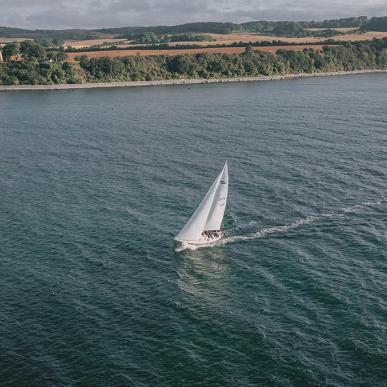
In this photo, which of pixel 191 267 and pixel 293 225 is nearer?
pixel 191 267

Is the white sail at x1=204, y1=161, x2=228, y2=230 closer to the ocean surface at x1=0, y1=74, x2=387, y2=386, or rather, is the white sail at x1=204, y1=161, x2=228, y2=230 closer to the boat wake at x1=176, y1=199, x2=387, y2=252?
the boat wake at x1=176, y1=199, x2=387, y2=252

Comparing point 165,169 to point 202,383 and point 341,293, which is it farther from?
point 202,383

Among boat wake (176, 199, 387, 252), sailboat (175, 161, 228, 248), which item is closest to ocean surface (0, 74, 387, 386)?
boat wake (176, 199, 387, 252)

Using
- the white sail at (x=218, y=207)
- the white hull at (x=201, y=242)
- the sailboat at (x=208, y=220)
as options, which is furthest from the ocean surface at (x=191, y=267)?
the white sail at (x=218, y=207)

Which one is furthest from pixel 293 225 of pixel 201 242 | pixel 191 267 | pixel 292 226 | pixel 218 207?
pixel 191 267

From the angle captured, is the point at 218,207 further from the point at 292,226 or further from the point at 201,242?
the point at 292,226

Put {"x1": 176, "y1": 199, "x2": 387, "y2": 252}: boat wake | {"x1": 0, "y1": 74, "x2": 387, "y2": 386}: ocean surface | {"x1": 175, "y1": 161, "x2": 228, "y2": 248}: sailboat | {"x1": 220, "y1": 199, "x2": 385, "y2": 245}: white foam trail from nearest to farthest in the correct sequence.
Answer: {"x1": 0, "y1": 74, "x2": 387, "y2": 386}: ocean surface
{"x1": 175, "y1": 161, "x2": 228, "y2": 248}: sailboat
{"x1": 176, "y1": 199, "x2": 387, "y2": 252}: boat wake
{"x1": 220, "y1": 199, "x2": 385, "y2": 245}: white foam trail

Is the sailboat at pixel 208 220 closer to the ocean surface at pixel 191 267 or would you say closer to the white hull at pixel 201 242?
the white hull at pixel 201 242
